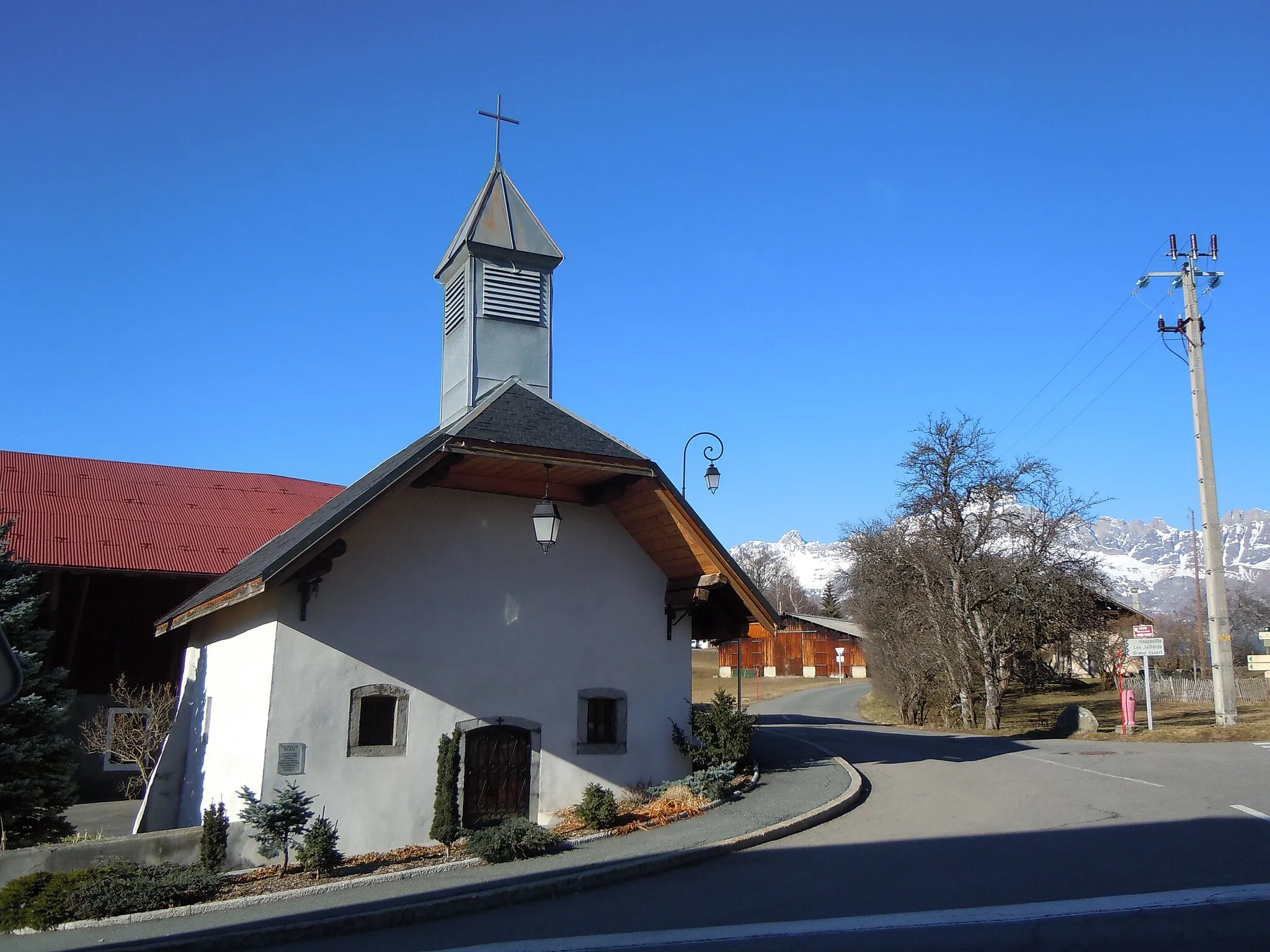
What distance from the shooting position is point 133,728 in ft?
56.9

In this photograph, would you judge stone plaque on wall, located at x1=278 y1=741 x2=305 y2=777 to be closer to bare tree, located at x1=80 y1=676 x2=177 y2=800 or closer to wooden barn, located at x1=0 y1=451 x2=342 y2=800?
bare tree, located at x1=80 y1=676 x2=177 y2=800

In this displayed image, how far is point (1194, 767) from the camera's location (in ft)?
53.8

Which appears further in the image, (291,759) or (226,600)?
(226,600)

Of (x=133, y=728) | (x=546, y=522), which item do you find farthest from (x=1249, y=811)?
(x=133, y=728)

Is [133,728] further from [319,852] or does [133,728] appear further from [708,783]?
[708,783]

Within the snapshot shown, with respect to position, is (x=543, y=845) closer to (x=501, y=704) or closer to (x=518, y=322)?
(x=501, y=704)

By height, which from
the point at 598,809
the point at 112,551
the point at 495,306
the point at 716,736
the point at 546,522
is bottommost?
the point at 598,809

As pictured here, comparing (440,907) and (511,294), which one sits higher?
(511,294)

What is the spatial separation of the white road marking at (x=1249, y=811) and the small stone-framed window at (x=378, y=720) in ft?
34.8

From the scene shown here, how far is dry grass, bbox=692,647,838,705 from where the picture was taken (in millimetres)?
50125

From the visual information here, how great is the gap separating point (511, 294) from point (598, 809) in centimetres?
913

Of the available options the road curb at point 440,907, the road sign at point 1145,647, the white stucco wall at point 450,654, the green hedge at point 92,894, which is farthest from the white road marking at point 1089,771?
the green hedge at point 92,894

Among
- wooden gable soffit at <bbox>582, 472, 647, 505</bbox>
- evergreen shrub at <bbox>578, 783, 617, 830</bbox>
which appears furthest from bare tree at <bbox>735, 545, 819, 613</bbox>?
evergreen shrub at <bbox>578, 783, 617, 830</bbox>

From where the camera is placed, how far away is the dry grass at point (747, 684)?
5012cm
